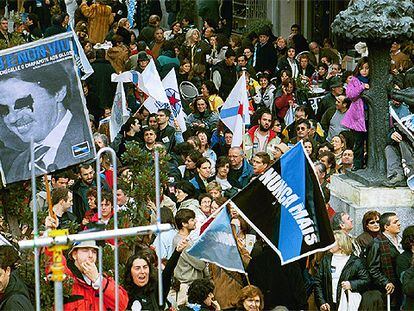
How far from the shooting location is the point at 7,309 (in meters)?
9.12

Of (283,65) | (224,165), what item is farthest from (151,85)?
(283,65)

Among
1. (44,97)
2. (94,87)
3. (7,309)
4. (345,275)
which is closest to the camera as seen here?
(7,309)

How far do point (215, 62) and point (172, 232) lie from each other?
10980mm

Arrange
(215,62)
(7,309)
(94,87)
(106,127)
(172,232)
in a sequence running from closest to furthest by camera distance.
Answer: (7,309)
(172,232)
(106,127)
(94,87)
(215,62)

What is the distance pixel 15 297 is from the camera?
9.18 meters

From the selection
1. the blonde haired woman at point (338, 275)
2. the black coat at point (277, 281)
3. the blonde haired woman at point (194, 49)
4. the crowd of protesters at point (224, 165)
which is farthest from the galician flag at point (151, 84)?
the black coat at point (277, 281)

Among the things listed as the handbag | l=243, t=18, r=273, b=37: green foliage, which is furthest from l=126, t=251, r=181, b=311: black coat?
l=243, t=18, r=273, b=37: green foliage

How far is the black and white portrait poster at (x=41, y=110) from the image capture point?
10.2 meters

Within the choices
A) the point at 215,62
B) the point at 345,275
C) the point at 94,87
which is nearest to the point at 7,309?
the point at 345,275

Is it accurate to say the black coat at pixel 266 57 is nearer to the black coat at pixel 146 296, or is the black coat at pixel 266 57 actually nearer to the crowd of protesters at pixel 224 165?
the crowd of protesters at pixel 224 165

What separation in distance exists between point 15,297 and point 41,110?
5.54 feet

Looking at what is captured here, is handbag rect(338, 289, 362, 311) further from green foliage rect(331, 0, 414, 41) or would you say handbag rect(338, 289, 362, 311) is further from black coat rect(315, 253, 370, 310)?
green foliage rect(331, 0, 414, 41)

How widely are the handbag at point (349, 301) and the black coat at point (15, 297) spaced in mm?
2799

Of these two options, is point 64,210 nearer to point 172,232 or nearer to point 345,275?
point 172,232
